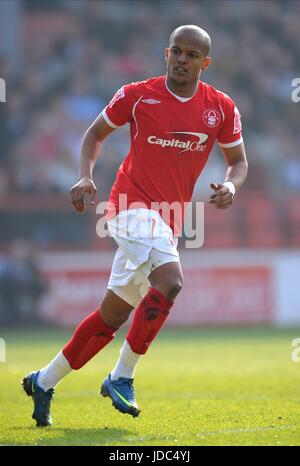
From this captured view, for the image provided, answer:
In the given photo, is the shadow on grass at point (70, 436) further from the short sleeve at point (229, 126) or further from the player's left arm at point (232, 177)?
the short sleeve at point (229, 126)

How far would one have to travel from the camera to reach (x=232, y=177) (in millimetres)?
6387

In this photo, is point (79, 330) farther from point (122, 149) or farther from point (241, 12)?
point (241, 12)

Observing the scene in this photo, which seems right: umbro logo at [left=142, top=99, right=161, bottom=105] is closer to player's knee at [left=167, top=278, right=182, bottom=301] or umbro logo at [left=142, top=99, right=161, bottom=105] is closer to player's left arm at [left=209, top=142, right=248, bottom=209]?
player's left arm at [left=209, top=142, right=248, bottom=209]

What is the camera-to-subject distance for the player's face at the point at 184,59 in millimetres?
6137

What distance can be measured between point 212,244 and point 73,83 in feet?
14.6

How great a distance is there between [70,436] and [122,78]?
14904 millimetres

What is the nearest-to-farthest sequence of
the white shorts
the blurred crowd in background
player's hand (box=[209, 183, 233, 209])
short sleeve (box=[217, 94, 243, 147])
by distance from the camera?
player's hand (box=[209, 183, 233, 209]) < the white shorts < short sleeve (box=[217, 94, 243, 147]) < the blurred crowd in background

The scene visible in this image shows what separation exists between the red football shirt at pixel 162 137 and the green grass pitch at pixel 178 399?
1.36 meters

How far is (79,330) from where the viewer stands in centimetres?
624

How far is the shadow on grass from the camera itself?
5.33 meters

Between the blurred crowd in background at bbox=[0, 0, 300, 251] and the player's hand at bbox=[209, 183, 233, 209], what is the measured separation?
1148cm

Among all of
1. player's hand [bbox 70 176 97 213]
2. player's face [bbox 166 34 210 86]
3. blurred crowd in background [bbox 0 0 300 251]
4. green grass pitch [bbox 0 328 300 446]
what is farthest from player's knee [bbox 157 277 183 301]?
blurred crowd in background [bbox 0 0 300 251]

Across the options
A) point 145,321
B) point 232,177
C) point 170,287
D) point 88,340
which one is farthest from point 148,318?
point 232,177
